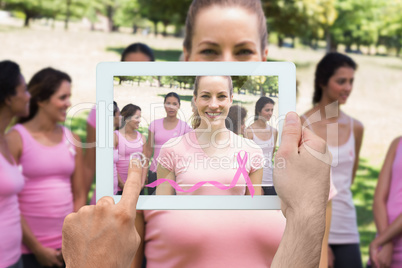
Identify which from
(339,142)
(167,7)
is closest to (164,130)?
(339,142)

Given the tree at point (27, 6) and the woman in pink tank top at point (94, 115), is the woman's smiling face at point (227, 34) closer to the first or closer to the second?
the woman in pink tank top at point (94, 115)

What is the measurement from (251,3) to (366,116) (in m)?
8.70

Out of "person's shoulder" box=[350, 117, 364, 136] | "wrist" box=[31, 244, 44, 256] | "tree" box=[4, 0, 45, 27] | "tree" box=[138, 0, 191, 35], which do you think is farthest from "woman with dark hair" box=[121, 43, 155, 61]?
"tree" box=[4, 0, 45, 27]

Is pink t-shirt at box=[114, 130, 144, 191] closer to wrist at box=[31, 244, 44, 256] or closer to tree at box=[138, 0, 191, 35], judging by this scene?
wrist at box=[31, 244, 44, 256]

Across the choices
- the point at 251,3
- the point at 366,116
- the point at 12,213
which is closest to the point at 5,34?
the point at 366,116

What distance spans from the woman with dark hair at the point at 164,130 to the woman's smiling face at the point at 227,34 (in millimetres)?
342

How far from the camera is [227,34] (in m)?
1.15

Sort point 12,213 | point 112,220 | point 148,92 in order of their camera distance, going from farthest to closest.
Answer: point 12,213, point 148,92, point 112,220

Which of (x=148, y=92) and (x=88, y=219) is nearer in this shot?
(x=88, y=219)

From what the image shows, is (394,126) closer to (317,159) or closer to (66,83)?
(66,83)

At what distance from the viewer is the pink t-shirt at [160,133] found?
35.0 inches

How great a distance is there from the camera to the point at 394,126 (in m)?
8.66

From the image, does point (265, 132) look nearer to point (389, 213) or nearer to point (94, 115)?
point (389, 213)

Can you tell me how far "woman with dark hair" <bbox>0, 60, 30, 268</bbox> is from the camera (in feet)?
6.21
